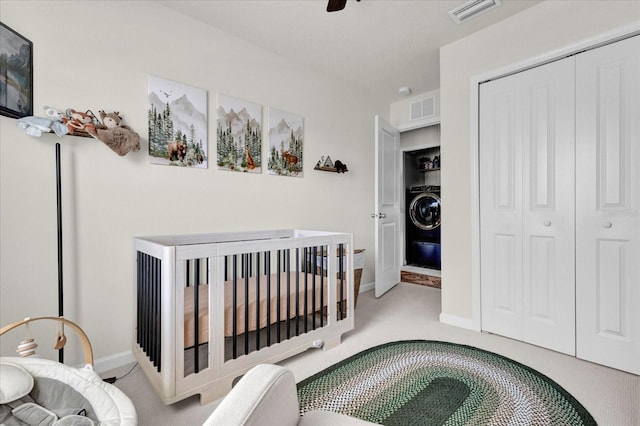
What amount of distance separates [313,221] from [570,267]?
209 centimetres

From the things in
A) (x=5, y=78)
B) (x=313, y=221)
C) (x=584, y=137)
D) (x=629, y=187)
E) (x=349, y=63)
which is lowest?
(x=313, y=221)

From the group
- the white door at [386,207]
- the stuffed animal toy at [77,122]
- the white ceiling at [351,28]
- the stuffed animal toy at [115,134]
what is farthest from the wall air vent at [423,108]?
the stuffed animal toy at [77,122]

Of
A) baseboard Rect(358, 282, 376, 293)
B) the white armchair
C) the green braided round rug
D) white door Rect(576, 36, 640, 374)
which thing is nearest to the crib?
the green braided round rug

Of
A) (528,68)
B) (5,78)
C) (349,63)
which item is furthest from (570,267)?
(5,78)

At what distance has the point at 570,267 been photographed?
2.05 meters

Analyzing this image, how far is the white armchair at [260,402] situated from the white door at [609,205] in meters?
2.16

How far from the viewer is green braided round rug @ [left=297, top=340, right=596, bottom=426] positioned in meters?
1.43

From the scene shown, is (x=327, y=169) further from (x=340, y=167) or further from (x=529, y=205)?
(x=529, y=205)

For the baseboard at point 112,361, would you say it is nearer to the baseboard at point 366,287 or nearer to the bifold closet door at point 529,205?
the baseboard at point 366,287

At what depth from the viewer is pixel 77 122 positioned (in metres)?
1.75

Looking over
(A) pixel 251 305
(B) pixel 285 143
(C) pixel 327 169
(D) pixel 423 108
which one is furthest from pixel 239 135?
(D) pixel 423 108

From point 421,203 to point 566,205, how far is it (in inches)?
111

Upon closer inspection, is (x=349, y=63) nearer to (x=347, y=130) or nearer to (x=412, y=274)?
(x=347, y=130)

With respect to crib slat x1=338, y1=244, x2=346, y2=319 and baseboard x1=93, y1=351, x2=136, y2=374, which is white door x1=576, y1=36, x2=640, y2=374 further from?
baseboard x1=93, y1=351, x2=136, y2=374
